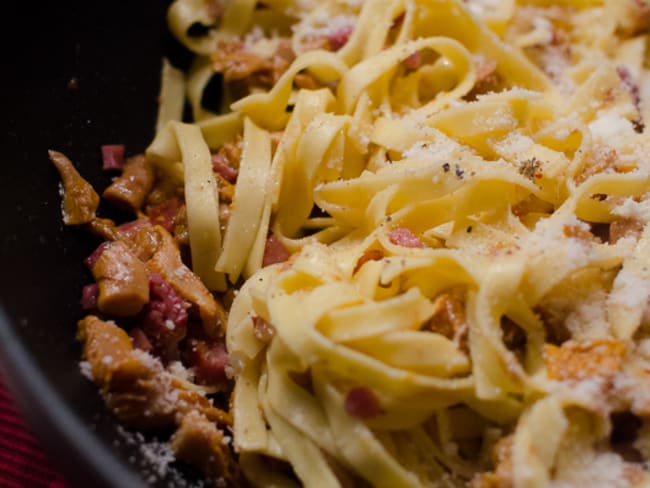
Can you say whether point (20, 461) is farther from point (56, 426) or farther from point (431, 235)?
point (431, 235)

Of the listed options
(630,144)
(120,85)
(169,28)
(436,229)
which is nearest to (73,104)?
(120,85)

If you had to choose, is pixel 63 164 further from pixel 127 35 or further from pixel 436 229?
pixel 436 229

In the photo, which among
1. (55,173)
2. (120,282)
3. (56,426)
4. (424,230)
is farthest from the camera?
(424,230)

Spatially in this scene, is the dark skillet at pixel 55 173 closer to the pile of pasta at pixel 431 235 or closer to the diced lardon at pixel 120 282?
the diced lardon at pixel 120 282

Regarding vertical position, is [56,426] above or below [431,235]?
below

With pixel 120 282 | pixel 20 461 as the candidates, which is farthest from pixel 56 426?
pixel 20 461

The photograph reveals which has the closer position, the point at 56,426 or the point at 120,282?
the point at 56,426

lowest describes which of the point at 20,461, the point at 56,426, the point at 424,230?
the point at 20,461

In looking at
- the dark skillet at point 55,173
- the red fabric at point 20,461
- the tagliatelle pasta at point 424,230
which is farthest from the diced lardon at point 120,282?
the red fabric at point 20,461
